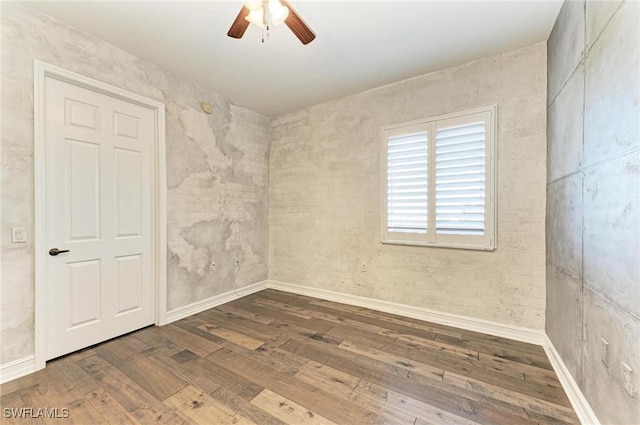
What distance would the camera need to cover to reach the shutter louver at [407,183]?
3.07 metres

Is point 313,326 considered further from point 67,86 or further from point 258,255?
point 67,86

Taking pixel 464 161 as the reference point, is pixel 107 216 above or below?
below

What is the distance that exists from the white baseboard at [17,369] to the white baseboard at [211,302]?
1.06 metres

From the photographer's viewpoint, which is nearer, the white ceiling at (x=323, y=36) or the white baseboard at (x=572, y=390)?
the white baseboard at (x=572, y=390)

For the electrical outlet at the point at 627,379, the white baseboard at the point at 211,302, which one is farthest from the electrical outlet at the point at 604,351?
the white baseboard at the point at 211,302

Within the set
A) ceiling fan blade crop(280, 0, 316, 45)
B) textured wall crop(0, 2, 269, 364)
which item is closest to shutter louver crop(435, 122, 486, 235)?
ceiling fan blade crop(280, 0, 316, 45)

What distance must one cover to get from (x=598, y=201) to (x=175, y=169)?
368cm

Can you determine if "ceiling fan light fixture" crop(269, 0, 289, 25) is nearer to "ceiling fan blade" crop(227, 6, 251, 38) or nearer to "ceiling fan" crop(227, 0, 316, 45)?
"ceiling fan" crop(227, 0, 316, 45)

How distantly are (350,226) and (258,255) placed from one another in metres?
1.62

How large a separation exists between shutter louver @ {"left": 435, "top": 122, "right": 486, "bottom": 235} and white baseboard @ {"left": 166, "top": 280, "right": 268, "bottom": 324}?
2824 millimetres

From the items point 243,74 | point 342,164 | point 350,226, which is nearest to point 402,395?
point 350,226

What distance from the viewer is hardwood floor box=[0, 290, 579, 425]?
65.3 inches

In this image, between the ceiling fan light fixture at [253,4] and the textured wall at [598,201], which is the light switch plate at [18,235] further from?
the textured wall at [598,201]

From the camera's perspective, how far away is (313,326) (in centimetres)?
294
